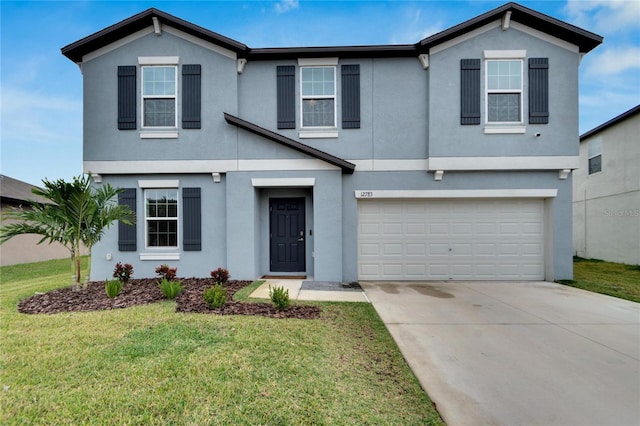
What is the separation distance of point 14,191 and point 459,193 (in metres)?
19.5

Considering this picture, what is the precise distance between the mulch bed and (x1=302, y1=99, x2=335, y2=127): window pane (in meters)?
5.07

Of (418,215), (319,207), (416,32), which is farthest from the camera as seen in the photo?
(416,32)

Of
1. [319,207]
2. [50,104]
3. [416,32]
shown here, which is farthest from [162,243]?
Answer: [50,104]

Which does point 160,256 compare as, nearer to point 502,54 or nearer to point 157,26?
point 157,26

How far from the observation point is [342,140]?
819 centimetres

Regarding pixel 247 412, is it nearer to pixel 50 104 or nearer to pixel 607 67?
pixel 607 67

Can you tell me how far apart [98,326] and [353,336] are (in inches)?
153

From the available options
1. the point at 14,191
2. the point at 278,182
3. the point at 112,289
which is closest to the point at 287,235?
the point at 278,182

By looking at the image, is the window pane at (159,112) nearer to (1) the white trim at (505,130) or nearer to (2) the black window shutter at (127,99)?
(2) the black window shutter at (127,99)

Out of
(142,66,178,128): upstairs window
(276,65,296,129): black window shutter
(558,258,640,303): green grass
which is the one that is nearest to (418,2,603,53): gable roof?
(276,65,296,129): black window shutter

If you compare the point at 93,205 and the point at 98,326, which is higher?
the point at 93,205

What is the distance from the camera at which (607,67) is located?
11.8 m

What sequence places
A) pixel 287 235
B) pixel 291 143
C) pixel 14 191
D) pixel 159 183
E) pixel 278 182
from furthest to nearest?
1. pixel 14 191
2. pixel 287 235
3. pixel 159 183
4. pixel 278 182
5. pixel 291 143

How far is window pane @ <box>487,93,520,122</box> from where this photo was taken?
800 centimetres
